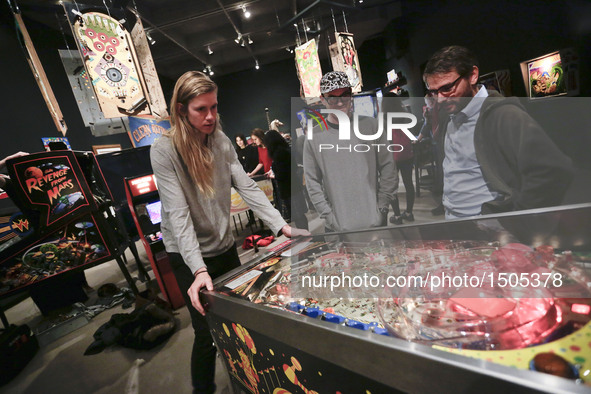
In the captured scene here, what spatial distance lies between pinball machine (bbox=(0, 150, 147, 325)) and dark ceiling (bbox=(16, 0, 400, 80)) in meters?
2.07

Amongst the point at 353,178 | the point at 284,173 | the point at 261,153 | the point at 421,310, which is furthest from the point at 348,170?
the point at 261,153

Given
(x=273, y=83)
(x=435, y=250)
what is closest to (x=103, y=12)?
(x=435, y=250)

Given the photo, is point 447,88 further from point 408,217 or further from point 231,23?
point 231,23

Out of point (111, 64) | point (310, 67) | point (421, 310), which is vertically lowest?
point (421, 310)

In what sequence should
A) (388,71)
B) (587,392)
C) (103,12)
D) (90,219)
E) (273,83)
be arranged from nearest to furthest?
1. (587,392)
2. (90,219)
3. (103,12)
4. (388,71)
5. (273,83)

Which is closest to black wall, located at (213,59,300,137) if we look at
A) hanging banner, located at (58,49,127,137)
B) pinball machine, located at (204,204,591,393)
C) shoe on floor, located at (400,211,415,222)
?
hanging banner, located at (58,49,127,137)

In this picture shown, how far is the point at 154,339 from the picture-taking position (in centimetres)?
220

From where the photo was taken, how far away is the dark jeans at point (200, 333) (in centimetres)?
133

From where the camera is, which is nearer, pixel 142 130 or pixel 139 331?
pixel 139 331

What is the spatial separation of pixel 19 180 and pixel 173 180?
6.03 feet

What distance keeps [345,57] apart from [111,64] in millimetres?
4014

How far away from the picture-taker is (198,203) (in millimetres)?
1285

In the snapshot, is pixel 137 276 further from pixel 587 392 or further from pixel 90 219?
pixel 587 392

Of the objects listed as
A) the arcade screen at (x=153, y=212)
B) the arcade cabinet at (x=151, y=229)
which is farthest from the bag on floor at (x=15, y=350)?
the arcade screen at (x=153, y=212)
